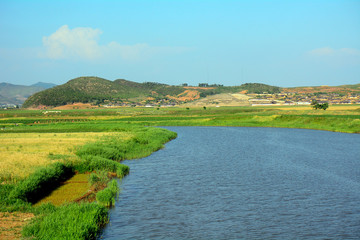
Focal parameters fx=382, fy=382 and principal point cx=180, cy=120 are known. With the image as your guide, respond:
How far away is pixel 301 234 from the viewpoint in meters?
19.2

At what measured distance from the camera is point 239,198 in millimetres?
26078

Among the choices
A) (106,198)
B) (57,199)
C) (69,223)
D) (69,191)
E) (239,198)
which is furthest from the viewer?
(69,191)

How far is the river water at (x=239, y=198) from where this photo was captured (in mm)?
19719

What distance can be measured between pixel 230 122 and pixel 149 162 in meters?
69.2

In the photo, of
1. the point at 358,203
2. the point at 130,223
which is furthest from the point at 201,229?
the point at 358,203

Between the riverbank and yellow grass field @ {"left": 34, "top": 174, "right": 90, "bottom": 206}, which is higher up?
the riverbank

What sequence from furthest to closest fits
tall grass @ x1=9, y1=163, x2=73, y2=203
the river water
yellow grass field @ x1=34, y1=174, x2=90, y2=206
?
yellow grass field @ x1=34, y1=174, x2=90, y2=206 < tall grass @ x1=9, y1=163, x2=73, y2=203 < the river water

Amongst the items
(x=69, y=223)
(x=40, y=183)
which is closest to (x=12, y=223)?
(x=69, y=223)

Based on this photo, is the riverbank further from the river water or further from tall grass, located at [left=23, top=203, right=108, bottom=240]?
the river water

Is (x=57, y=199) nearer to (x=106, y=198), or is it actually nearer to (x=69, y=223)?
(x=106, y=198)

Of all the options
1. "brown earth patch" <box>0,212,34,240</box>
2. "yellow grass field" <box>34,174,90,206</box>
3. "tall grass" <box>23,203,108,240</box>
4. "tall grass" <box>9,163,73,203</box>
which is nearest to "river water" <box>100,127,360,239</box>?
"tall grass" <box>23,203,108,240</box>

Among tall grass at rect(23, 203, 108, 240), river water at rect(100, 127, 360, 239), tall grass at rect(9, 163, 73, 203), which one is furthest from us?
tall grass at rect(9, 163, 73, 203)

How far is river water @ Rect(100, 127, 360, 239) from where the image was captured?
1972 cm

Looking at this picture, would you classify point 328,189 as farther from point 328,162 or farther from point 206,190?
point 328,162
